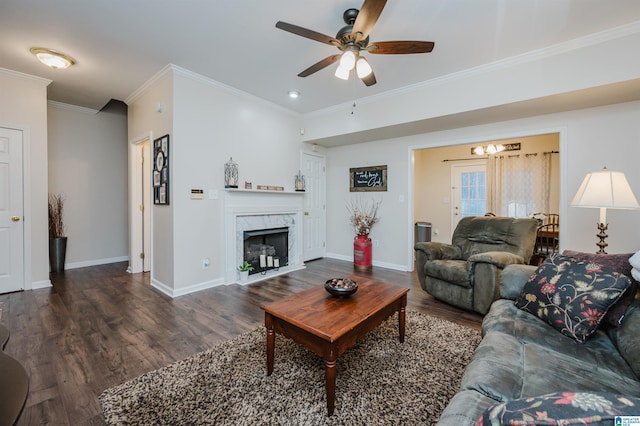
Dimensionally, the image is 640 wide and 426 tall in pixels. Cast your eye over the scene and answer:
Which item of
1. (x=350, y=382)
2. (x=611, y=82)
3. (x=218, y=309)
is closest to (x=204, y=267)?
(x=218, y=309)

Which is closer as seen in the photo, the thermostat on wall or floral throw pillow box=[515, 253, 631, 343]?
floral throw pillow box=[515, 253, 631, 343]

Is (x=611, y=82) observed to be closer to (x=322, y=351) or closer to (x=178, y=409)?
(x=322, y=351)

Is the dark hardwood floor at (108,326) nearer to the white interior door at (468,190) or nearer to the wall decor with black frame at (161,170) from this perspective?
the wall decor with black frame at (161,170)

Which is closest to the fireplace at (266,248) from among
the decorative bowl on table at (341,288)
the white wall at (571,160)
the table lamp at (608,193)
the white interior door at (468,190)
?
the white wall at (571,160)

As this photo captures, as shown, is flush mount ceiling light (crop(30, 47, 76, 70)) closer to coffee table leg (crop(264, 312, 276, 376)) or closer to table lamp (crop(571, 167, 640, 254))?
coffee table leg (crop(264, 312, 276, 376))

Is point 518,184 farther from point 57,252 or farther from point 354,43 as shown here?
point 57,252

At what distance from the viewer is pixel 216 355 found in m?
2.06

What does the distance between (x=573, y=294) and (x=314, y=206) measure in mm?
4253

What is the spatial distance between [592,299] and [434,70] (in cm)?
281

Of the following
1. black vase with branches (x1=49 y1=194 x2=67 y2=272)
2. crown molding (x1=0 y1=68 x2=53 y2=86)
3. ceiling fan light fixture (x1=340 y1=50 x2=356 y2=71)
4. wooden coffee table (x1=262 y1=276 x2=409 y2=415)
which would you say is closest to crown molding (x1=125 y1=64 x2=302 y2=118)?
crown molding (x1=0 y1=68 x2=53 y2=86)

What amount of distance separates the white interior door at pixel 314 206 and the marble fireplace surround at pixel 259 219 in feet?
1.26

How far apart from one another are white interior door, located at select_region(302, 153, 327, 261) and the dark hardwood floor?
1289mm

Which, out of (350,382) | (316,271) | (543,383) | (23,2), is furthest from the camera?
(316,271)

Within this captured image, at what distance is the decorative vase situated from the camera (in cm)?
436
